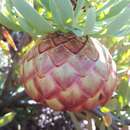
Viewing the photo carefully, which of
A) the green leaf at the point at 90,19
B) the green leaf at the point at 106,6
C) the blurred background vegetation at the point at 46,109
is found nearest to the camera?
the green leaf at the point at 90,19

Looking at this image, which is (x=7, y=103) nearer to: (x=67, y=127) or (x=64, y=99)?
(x=67, y=127)

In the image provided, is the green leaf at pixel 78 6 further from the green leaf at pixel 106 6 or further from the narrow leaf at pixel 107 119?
the narrow leaf at pixel 107 119

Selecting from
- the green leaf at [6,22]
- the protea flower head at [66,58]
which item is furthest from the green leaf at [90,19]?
the green leaf at [6,22]

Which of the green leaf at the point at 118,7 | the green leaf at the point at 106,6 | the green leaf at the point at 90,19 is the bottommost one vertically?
the green leaf at the point at 118,7

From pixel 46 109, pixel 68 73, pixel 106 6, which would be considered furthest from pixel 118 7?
pixel 46 109

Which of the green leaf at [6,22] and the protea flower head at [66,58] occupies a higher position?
the green leaf at [6,22]

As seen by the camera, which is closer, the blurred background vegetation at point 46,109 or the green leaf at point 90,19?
the green leaf at point 90,19

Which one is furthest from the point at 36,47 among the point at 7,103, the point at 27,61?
the point at 7,103
